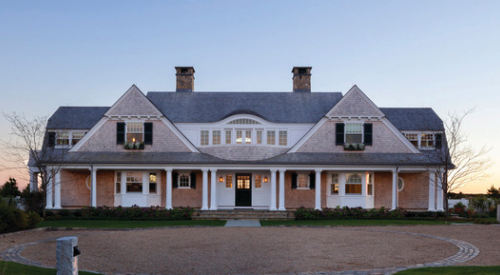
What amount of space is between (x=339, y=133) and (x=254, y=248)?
569 inches

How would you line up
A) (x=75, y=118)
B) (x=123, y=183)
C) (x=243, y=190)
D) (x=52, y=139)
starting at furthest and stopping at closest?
(x=75, y=118)
(x=52, y=139)
(x=243, y=190)
(x=123, y=183)

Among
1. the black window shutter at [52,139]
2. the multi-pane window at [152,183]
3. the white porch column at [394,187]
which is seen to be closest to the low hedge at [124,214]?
the multi-pane window at [152,183]

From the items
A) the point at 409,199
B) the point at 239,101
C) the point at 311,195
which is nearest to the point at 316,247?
the point at 311,195

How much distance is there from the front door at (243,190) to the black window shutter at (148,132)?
5.94 m

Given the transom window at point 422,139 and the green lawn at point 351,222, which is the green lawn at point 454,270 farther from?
the transom window at point 422,139

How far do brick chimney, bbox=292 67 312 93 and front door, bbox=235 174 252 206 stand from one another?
8.79 m

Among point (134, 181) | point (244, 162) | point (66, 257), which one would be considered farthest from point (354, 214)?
point (66, 257)

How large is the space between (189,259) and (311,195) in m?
15.9

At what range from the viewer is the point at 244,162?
955 inches

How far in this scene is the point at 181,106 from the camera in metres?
29.3

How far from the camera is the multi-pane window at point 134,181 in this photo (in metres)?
25.6

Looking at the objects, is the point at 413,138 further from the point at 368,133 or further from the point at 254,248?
the point at 254,248

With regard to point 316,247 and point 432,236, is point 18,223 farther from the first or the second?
point 432,236

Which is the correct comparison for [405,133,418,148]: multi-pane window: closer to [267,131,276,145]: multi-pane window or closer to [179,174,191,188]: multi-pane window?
[267,131,276,145]: multi-pane window
